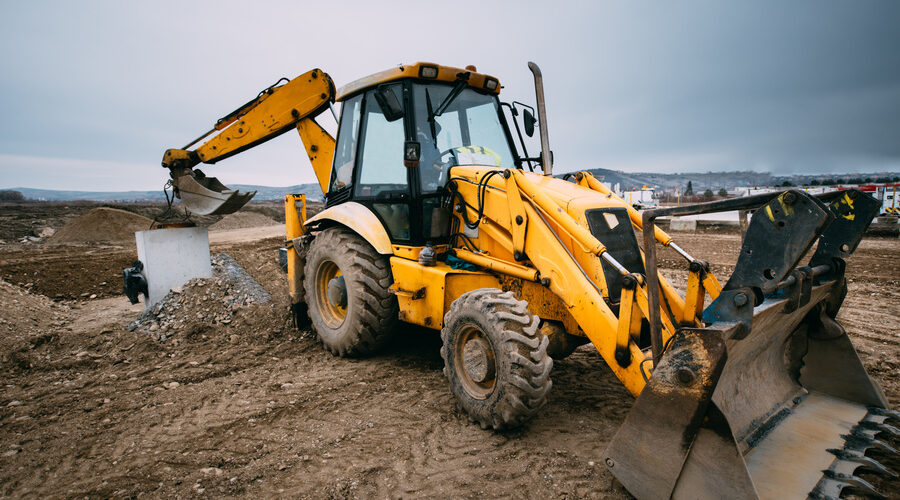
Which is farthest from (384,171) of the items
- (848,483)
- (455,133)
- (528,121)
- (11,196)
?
(11,196)

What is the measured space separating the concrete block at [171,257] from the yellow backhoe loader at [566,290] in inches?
79.6

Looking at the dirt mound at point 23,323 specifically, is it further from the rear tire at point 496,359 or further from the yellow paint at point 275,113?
the rear tire at point 496,359

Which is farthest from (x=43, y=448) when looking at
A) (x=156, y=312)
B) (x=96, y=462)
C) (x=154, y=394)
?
(x=156, y=312)

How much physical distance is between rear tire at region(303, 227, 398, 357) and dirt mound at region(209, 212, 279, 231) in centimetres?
2094

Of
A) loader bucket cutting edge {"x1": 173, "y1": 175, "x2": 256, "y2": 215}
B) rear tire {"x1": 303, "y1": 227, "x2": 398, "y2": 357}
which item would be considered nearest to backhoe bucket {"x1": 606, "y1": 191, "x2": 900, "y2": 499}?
rear tire {"x1": 303, "y1": 227, "x2": 398, "y2": 357}

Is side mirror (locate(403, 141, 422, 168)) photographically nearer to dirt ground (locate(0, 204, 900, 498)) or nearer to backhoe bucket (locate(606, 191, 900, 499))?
dirt ground (locate(0, 204, 900, 498))

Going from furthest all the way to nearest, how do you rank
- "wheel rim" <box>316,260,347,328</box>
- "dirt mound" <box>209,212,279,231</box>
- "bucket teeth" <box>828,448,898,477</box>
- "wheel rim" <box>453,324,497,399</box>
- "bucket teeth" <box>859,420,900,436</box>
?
"dirt mound" <box>209,212,279,231</box> → "wheel rim" <box>316,260,347,328</box> → "wheel rim" <box>453,324,497,399</box> → "bucket teeth" <box>859,420,900,436</box> → "bucket teeth" <box>828,448,898,477</box>

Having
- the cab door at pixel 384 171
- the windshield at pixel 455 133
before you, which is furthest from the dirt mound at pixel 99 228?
the windshield at pixel 455 133

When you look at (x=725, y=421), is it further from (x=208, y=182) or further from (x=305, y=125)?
(x=208, y=182)

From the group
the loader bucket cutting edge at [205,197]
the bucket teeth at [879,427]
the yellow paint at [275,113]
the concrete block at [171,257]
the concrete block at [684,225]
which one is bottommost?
the bucket teeth at [879,427]

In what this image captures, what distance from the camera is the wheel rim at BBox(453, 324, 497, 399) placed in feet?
10.1

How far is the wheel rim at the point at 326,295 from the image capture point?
4957mm

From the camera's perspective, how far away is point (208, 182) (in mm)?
6746

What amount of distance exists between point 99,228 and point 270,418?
1789 cm
